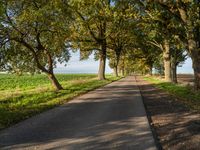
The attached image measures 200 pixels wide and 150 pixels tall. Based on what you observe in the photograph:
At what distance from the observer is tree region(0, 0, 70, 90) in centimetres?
2475

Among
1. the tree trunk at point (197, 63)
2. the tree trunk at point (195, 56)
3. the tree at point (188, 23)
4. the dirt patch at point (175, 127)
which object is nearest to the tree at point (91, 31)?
the tree at point (188, 23)

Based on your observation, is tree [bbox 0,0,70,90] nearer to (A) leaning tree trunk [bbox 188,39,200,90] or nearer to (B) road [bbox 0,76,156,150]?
(A) leaning tree trunk [bbox 188,39,200,90]

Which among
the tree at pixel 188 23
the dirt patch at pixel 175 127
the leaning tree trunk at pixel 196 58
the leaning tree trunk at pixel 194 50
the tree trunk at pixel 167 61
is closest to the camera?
the dirt patch at pixel 175 127

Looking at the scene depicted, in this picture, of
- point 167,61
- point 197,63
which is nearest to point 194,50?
point 197,63

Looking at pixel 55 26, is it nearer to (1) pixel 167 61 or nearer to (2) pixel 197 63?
(2) pixel 197 63

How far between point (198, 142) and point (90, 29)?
1553 inches

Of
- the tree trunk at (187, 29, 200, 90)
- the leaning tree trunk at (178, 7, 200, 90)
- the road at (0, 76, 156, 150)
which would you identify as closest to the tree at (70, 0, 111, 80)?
the leaning tree trunk at (178, 7, 200, 90)

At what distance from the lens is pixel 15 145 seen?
8758 mm

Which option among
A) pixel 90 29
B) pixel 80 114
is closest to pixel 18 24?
pixel 80 114

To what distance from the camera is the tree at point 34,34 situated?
974 inches

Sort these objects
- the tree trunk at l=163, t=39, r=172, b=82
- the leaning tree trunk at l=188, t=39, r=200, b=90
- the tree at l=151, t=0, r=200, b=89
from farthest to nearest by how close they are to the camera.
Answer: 1. the tree trunk at l=163, t=39, r=172, b=82
2. the leaning tree trunk at l=188, t=39, r=200, b=90
3. the tree at l=151, t=0, r=200, b=89

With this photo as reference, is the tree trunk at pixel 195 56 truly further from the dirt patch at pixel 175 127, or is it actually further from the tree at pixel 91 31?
the tree at pixel 91 31

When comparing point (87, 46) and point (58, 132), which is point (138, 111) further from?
point (87, 46)

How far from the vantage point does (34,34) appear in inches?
1069
